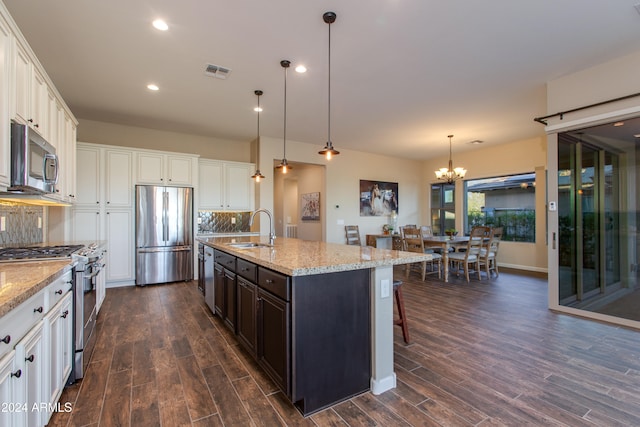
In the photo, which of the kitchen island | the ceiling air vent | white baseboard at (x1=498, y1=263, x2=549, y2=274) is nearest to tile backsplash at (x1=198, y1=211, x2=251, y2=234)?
the ceiling air vent

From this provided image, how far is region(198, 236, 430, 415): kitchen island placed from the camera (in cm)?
178

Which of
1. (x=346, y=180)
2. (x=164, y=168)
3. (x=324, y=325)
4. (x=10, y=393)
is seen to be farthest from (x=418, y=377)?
(x=346, y=180)

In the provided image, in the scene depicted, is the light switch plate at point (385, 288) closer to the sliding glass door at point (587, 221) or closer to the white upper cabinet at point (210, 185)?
the sliding glass door at point (587, 221)

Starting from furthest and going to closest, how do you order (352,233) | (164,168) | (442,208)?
1. (442,208)
2. (352,233)
3. (164,168)

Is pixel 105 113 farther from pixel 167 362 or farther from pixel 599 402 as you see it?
pixel 599 402

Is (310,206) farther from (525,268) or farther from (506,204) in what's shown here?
(525,268)

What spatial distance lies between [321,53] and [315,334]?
2.72 m

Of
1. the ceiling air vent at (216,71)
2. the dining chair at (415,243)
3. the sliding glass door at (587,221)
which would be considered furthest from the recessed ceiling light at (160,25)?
the dining chair at (415,243)

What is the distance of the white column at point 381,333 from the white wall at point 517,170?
5.53 metres

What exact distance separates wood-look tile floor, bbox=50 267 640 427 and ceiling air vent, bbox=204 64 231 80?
286 centimetres

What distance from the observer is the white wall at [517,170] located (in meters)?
6.32

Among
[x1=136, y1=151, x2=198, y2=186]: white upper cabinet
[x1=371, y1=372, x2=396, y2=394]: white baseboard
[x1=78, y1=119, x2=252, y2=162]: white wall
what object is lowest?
[x1=371, y1=372, x2=396, y2=394]: white baseboard

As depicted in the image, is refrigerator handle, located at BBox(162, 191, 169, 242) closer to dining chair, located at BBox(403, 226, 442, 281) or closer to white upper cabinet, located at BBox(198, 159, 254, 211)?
white upper cabinet, located at BBox(198, 159, 254, 211)

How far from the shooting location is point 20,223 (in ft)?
10.4
